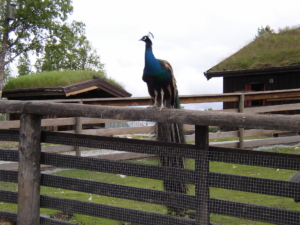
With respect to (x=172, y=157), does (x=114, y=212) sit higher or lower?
lower

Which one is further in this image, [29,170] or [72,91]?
[72,91]

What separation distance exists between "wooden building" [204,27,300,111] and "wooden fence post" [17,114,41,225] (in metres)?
13.8

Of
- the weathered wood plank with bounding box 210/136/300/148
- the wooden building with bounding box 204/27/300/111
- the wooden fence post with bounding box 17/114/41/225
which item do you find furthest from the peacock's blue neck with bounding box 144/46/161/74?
the wooden building with bounding box 204/27/300/111

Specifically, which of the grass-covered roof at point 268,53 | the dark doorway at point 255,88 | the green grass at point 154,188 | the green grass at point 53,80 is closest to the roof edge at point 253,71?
the grass-covered roof at point 268,53

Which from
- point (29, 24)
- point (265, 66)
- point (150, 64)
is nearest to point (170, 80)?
point (150, 64)

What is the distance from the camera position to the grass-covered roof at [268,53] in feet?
54.6

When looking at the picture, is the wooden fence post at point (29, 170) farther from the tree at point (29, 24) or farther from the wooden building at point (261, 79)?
the tree at point (29, 24)

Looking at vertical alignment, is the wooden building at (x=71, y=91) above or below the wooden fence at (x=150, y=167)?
above

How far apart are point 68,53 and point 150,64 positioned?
32.8 m

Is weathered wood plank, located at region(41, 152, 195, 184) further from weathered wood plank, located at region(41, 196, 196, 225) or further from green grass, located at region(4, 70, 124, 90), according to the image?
green grass, located at region(4, 70, 124, 90)

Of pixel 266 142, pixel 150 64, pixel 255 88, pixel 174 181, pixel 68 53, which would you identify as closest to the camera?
pixel 174 181

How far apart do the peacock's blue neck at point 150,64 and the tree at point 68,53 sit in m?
25.8

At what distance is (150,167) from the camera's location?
3230 mm

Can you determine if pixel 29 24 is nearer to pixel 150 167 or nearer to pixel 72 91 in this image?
pixel 72 91
